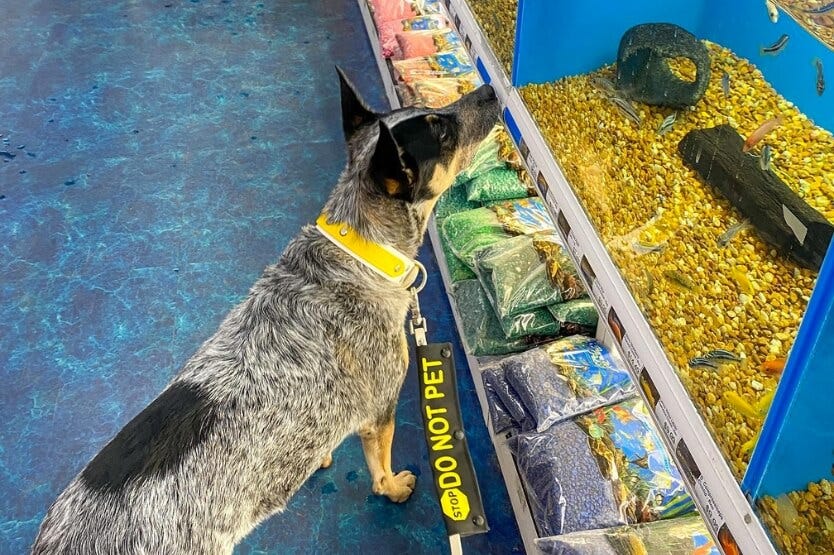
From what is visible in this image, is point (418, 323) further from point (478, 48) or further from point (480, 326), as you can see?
point (478, 48)

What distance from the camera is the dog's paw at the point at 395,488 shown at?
245 cm

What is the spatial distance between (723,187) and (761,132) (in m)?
0.14

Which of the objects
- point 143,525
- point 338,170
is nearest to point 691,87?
point 143,525

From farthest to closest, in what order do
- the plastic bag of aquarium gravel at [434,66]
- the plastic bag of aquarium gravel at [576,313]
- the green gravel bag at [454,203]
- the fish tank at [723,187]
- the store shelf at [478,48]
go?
the plastic bag of aquarium gravel at [434,66]
the green gravel bag at [454,203]
the plastic bag of aquarium gravel at [576,313]
the store shelf at [478,48]
the fish tank at [723,187]

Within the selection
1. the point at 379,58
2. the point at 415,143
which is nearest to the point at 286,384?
the point at 415,143

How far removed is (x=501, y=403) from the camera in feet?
Answer: 8.07

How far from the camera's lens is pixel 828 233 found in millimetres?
1270

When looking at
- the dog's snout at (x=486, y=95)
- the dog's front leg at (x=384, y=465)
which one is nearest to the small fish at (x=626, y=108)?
the dog's snout at (x=486, y=95)

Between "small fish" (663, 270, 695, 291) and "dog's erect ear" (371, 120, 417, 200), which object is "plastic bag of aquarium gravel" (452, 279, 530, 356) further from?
"small fish" (663, 270, 695, 291)

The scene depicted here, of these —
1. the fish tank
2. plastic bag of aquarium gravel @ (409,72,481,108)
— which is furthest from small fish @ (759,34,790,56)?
plastic bag of aquarium gravel @ (409,72,481,108)

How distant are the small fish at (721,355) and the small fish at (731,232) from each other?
10.1 inches

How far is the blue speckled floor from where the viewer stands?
2.52m

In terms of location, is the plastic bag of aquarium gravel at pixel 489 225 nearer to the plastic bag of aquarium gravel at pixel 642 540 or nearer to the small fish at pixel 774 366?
the plastic bag of aquarium gravel at pixel 642 540

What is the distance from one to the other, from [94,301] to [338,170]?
137 cm
